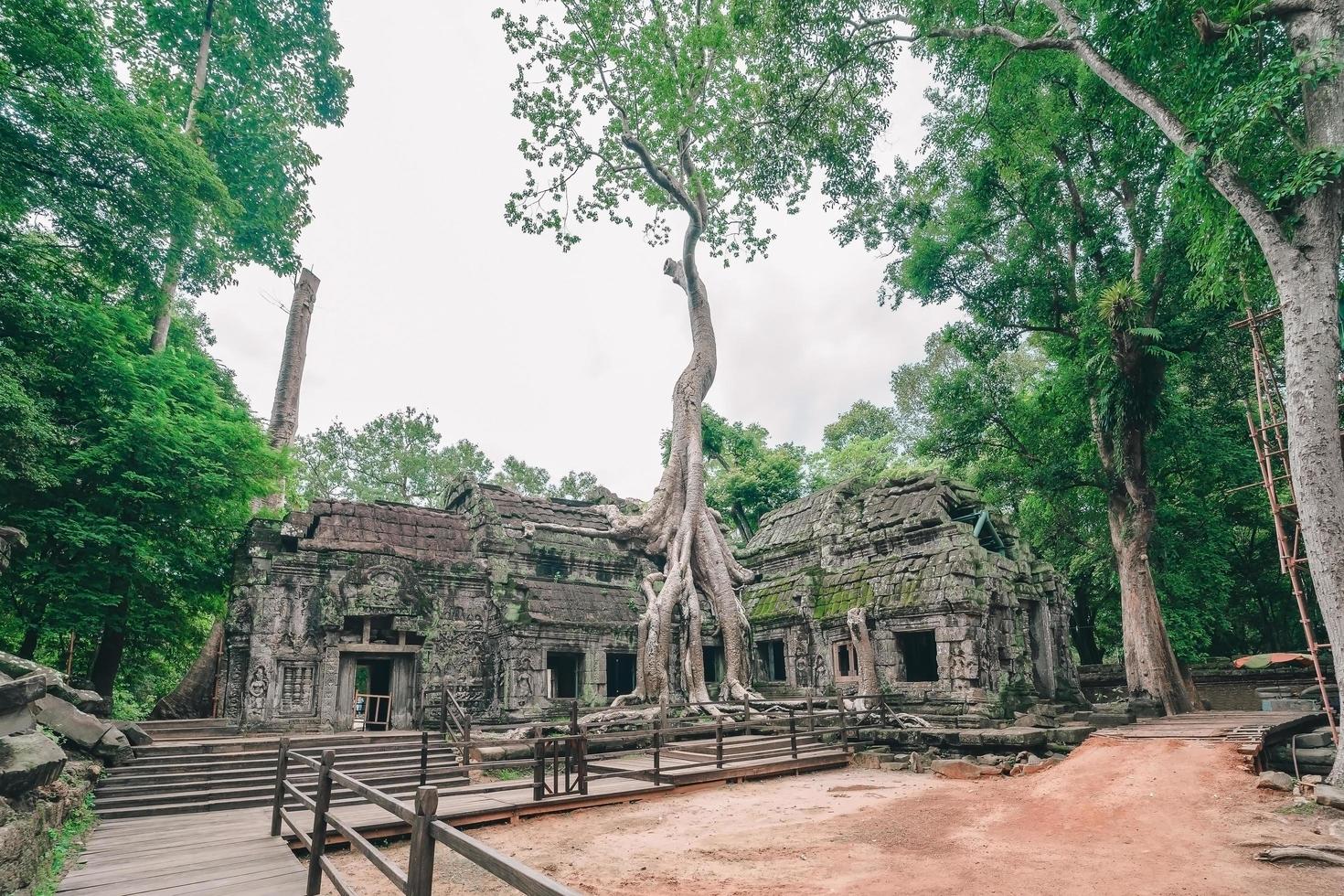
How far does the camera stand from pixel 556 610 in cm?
1588

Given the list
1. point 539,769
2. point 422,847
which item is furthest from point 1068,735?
point 422,847

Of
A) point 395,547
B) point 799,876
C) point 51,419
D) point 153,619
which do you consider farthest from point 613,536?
point 799,876

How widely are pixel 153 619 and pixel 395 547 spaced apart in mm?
4742

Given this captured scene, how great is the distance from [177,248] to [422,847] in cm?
1597

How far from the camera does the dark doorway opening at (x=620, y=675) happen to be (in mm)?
17827

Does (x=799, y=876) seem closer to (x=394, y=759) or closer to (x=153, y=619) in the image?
(x=394, y=759)

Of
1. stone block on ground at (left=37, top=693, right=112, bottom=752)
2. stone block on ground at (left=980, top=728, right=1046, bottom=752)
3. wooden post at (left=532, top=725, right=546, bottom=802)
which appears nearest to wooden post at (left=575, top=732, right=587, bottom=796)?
wooden post at (left=532, top=725, right=546, bottom=802)

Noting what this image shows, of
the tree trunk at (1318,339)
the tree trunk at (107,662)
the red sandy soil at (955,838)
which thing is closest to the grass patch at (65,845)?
the red sandy soil at (955,838)

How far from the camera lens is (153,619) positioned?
13703 millimetres

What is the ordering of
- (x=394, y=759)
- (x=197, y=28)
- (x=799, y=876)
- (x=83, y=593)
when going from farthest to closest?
(x=197, y=28)
(x=83, y=593)
(x=394, y=759)
(x=799, y=876)

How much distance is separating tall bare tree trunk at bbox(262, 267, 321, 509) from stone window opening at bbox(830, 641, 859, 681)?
1582cm

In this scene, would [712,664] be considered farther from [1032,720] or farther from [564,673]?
[1032,720]

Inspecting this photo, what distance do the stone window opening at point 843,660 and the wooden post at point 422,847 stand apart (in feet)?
45.7

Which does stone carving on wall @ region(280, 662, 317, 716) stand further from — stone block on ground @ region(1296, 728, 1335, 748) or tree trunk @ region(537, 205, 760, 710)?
stone block on ground @ region(1296, 728, 1335, 748)
